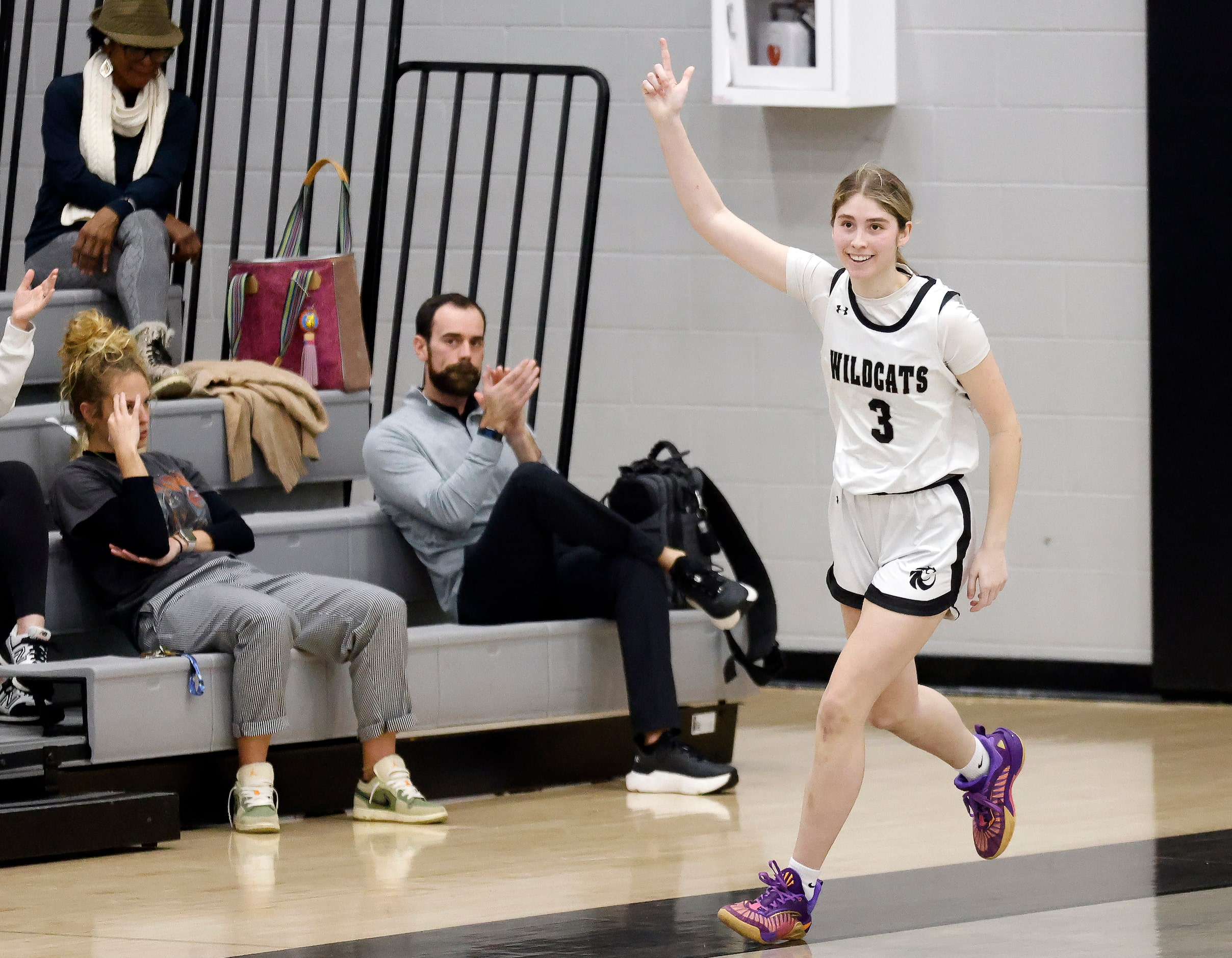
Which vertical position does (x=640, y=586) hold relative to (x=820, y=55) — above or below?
below

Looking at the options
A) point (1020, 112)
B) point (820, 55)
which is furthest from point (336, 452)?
point (1020, 112)

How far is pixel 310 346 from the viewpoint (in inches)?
212

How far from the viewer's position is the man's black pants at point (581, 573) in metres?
4.66

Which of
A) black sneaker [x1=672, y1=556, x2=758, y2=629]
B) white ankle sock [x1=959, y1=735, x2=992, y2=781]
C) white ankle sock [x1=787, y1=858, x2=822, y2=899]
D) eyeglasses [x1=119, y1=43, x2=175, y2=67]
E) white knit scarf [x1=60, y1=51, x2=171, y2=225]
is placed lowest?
white ankle sock [x1=787, y1=858, x2=822, y2=899]

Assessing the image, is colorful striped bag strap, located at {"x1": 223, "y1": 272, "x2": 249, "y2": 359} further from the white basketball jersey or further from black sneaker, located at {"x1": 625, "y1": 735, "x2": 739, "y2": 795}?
the white basketball jersey

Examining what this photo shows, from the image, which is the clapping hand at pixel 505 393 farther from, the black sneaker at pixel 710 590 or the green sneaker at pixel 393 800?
the green sneaker at pixel 393 800

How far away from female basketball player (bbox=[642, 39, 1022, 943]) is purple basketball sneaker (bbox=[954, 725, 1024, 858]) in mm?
183

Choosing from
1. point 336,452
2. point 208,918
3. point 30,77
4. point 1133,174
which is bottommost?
point 208,918

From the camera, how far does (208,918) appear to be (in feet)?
11.3

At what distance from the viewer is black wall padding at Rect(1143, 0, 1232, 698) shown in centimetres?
564

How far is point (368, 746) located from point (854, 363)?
60.1 inches

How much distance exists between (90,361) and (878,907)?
6.45 feet

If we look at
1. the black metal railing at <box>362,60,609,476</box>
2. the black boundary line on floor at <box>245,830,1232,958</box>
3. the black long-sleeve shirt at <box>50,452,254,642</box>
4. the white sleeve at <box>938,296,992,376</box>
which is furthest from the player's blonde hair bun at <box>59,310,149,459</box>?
the white sleeve at <box>938,296,992,376</box>

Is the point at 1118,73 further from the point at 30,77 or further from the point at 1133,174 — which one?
the point at 30,77
